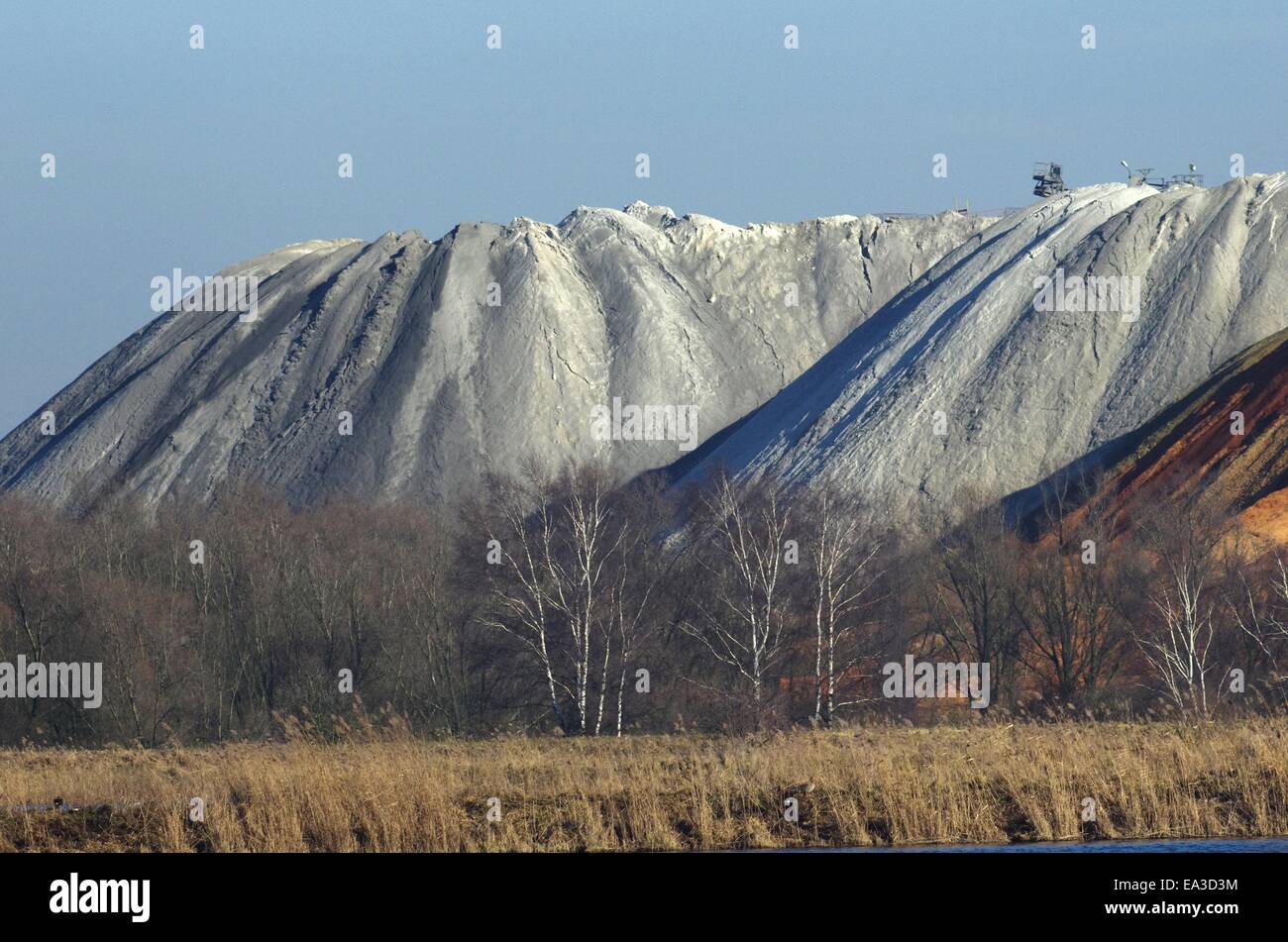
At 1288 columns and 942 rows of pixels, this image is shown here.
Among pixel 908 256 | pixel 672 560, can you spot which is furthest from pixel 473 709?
pixel 908 256

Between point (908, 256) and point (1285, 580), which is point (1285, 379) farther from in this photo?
point (908, 256)

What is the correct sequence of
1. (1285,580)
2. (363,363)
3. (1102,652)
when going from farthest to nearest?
1. (363,363)
2. (1102,652)
3. (1285,580)

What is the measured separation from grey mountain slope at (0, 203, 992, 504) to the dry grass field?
63.5 meters

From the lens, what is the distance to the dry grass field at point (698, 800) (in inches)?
910

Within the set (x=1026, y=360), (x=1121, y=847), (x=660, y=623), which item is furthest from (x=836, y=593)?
(x=1026, y=360)

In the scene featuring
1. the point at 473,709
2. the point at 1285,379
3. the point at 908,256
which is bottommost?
the point at 473,709

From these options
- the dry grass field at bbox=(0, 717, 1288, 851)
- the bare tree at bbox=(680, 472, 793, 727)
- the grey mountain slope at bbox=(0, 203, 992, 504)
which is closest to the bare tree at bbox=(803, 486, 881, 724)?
the bare tree at bbox=(680, 472, 793, 727)

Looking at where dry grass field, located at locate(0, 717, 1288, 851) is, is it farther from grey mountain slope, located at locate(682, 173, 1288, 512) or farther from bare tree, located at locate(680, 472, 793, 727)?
grey mountain slope, located at locate(682, 173, 1288, 512)

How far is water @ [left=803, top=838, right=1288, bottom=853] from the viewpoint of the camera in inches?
845

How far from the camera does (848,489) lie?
7206 centimetres

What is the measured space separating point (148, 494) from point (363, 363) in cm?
1431

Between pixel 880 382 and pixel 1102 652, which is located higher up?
pixel 880 382

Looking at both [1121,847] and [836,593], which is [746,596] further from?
[1121,847]

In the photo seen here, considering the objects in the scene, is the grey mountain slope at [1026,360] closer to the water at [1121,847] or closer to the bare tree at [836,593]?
the bare tree at [836,593]
